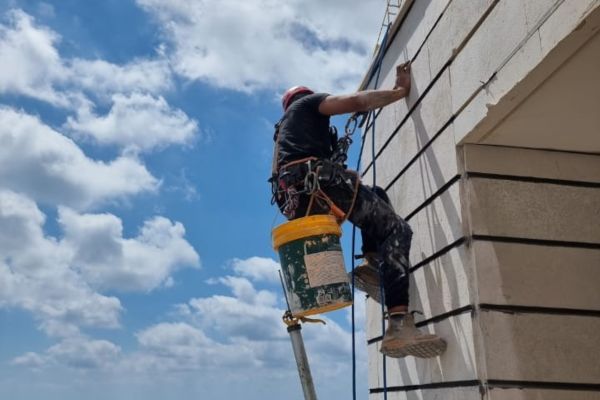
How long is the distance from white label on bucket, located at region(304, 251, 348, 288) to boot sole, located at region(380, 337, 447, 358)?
21.0 inches

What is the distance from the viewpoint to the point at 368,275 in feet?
16.2

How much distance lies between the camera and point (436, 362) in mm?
4242

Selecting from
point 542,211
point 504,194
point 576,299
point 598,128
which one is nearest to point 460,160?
point 504,194

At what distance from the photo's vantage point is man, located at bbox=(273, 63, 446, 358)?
4.18 meters

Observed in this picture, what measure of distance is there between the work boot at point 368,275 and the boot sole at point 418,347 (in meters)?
0.85

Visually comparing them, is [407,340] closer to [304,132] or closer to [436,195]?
[436,195]

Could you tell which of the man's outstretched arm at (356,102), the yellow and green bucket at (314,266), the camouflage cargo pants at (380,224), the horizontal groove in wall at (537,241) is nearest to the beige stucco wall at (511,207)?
the horizontal groove in wall at (537,241)

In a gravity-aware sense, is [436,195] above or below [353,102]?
below

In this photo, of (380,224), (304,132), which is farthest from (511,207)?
(304,132)

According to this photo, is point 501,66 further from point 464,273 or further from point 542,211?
point 464,273

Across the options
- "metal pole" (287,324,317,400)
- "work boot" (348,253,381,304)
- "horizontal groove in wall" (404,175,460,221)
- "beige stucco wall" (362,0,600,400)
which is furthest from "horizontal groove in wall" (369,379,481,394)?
"horizontal groove in wall" (404,175,460,221)

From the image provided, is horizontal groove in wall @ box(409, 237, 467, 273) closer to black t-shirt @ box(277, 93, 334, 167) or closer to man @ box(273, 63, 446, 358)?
man @ box(273, 63, 446, 358)

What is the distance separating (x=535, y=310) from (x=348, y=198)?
57.6 inches

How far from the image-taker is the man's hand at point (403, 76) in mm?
5172
